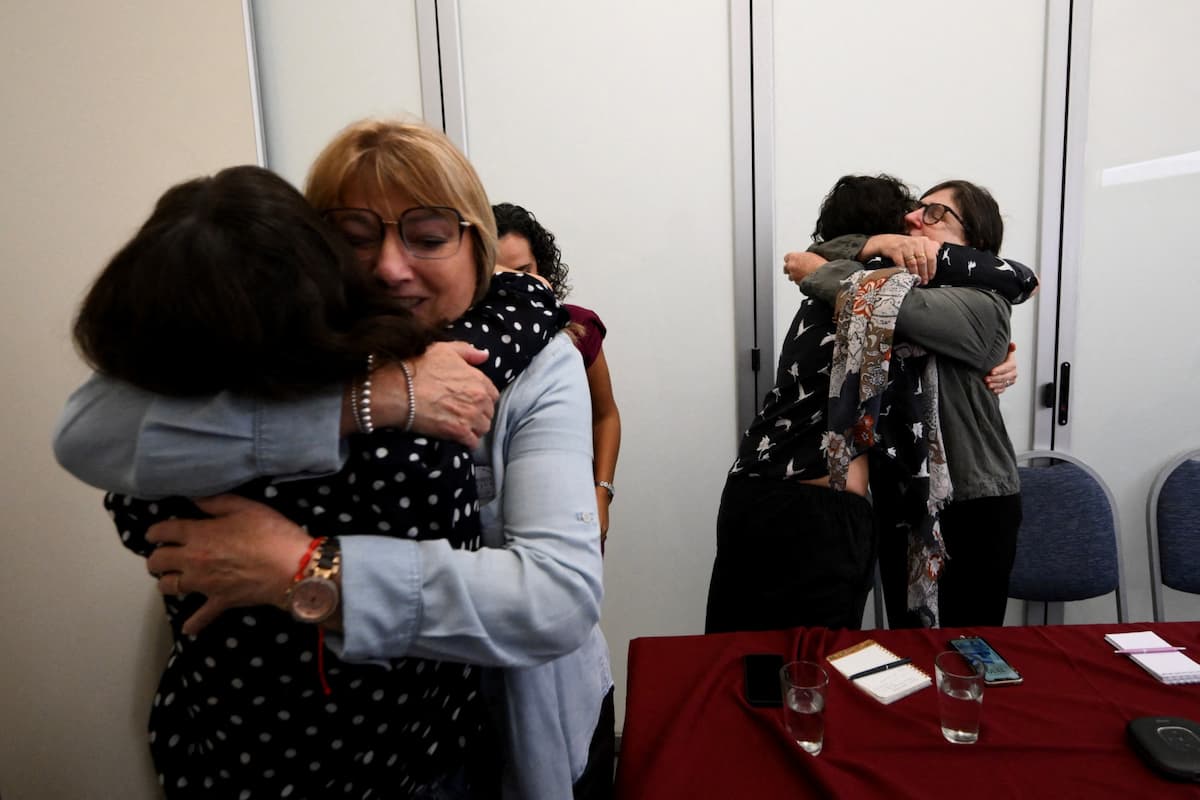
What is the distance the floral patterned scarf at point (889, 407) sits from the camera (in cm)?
151

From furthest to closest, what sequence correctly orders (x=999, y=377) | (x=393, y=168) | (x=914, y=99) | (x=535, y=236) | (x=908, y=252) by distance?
(x=914, y=99) → (x=535, y=236) → (x=999, y=377) → (x=908, y=252) → (x=393, y=168)

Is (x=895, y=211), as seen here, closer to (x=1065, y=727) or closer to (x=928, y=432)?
(x=928, y=432)

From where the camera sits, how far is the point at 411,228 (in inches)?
33.0

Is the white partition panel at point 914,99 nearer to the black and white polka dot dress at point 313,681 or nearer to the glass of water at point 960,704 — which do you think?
the glass of water at point 960,704

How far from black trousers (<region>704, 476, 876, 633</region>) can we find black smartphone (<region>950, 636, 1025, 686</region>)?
1.04 feet

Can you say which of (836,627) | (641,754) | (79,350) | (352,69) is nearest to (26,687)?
(79,350)

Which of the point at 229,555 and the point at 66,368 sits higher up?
the point at 66,368

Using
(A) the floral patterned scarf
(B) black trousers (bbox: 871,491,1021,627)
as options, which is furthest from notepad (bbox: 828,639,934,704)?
(B) black trousers (bbox: 871,491,1021,627)

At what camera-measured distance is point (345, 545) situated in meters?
0.66

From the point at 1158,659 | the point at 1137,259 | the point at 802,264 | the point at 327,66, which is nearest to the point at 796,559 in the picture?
the point at 1158,659

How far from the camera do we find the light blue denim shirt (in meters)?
0.64

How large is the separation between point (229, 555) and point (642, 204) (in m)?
1.83

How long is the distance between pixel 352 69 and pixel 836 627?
221cm

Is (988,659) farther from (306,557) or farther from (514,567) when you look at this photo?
(306,557)
